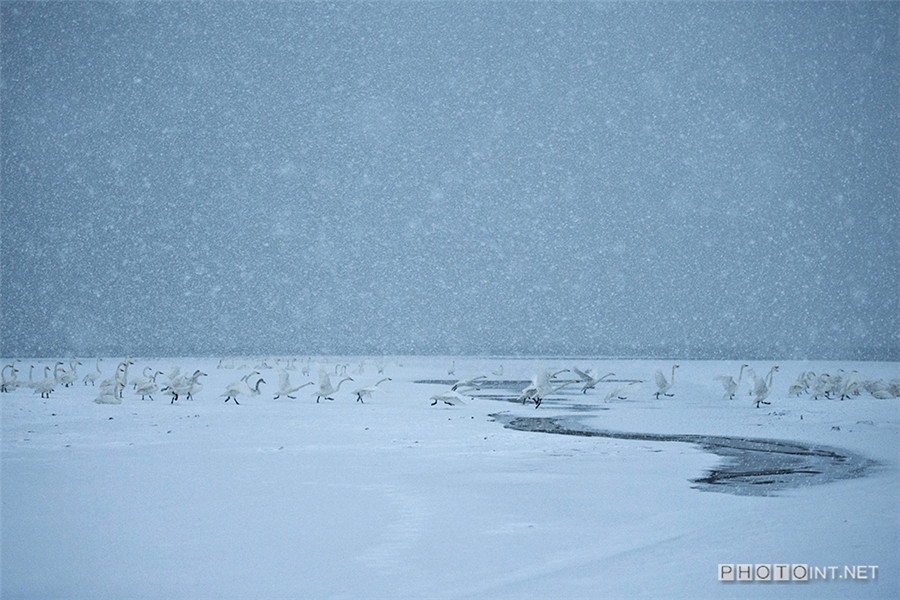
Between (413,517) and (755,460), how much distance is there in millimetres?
4499

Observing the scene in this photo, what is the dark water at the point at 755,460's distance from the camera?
6.91 m

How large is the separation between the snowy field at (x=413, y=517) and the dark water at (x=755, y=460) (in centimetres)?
19

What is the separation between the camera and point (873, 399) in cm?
1709

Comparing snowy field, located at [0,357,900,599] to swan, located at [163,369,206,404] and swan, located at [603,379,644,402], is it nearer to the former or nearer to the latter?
swan, located at [163,369,206,404]

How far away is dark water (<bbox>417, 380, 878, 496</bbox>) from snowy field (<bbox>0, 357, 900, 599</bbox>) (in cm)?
19

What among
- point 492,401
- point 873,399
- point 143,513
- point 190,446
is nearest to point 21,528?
point 143,513

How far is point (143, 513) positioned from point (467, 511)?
224cm

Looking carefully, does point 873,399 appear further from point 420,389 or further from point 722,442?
point 420,389

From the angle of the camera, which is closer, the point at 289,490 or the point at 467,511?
the point at 467,511

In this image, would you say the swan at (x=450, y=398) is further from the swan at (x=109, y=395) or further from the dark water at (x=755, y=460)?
the swan at (x=109, y=395)

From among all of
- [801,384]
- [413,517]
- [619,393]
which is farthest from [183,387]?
[801,384]

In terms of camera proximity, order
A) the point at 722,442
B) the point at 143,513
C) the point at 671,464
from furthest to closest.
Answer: the point at 722,442 → the point at 671,464 → the point at 143,513

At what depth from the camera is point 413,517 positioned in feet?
18.1

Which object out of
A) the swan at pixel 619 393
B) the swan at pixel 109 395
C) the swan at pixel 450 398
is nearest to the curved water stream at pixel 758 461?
the swan at pixel 450 398
